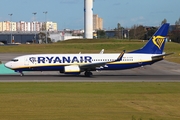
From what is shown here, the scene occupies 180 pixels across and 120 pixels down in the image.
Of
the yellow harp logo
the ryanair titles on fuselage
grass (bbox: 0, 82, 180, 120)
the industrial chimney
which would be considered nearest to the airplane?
the ryanair titles on fuselage

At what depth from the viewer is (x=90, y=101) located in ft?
91.7

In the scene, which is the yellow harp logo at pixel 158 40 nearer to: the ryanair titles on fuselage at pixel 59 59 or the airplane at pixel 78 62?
the airplane at pixel 78 62

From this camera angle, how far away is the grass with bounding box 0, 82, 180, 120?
23.0 meters

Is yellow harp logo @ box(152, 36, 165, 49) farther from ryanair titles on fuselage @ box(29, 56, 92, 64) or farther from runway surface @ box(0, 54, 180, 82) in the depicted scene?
ryanair titles on fuselage @ box(29, 56, 92, 64)

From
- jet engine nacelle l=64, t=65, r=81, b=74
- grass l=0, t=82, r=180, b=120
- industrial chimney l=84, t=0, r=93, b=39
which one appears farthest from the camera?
industrial chimney l=84, t=0, r=93, b=39

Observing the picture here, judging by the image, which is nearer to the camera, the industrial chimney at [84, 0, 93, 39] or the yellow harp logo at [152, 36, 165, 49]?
the yellow harp logo at [152, 36, 165, 49]

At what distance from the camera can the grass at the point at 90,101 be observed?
23.0m

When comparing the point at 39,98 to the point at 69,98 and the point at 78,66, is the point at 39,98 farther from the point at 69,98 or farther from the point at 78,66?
the point at 78,66

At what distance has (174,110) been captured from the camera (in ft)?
82.0

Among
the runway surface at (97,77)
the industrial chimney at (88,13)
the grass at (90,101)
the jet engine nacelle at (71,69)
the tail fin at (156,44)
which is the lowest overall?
the grass at (90,101)

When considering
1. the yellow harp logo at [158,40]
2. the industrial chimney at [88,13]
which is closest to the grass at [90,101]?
the yellow harp logo at [158,40]

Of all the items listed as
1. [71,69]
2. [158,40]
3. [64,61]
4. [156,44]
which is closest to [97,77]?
[71,69]

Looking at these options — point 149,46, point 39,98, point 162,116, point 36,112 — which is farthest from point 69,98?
point 149,46

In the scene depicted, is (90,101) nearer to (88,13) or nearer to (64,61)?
(64,61)
